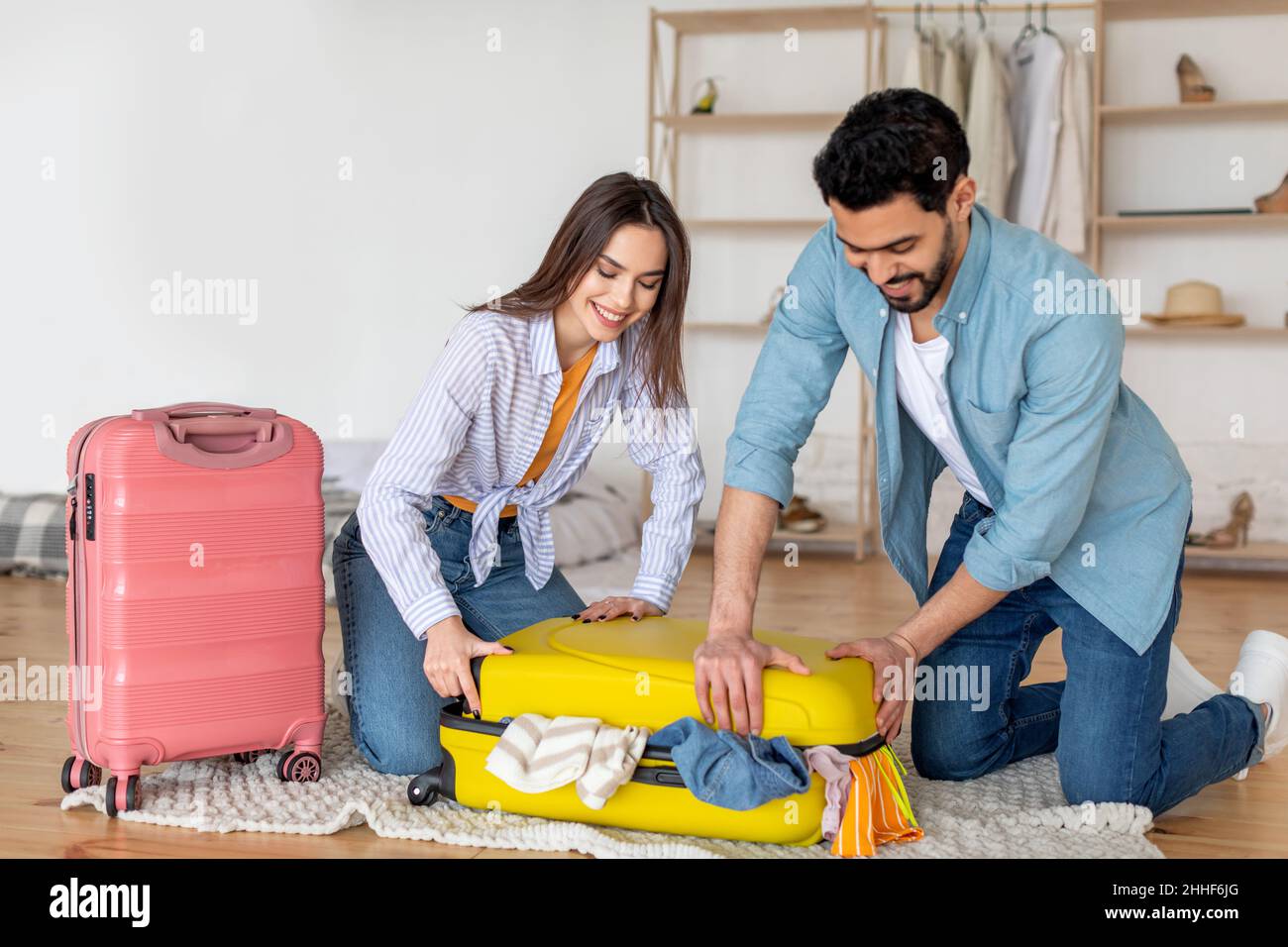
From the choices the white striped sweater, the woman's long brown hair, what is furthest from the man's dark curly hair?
the white striped sweater

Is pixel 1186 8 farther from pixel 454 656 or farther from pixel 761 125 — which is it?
pixel 454 656

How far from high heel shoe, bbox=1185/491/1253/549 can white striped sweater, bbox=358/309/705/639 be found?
2.85m

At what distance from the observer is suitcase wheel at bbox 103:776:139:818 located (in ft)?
5.68

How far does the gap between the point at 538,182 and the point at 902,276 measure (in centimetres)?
367

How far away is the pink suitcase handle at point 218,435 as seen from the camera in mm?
1770

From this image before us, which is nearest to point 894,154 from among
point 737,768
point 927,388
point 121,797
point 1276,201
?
point 927,388

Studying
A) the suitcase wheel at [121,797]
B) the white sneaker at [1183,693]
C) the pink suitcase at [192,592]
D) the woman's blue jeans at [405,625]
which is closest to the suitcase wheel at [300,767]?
the pink suitcase at [192,592]

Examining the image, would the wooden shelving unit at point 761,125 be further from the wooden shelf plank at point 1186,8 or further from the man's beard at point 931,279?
the man's beard at point 931,279

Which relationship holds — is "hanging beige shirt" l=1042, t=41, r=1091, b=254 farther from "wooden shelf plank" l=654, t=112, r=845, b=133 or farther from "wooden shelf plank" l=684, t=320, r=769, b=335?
"wooden shelf plank" l=684, t=320, r=769, b=335

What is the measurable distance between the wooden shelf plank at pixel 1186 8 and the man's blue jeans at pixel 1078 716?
319 centimetres

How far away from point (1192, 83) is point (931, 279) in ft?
11.1

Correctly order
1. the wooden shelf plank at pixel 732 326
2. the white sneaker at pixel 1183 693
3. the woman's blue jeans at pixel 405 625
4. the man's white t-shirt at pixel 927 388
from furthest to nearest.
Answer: the wooden shelf plank at pixel 732 326, the white sneaker at pixel 1183 693, the woman's blue jeans at pixel 405 625, the man's white t-shirt at pixel 927 388

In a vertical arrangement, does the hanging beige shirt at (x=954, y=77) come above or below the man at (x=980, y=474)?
above
